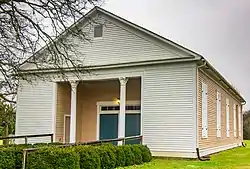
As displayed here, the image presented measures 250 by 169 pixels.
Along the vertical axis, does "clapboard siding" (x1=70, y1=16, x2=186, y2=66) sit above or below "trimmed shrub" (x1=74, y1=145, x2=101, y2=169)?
above

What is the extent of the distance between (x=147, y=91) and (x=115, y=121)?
4.03m

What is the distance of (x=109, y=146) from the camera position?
12.6 metres

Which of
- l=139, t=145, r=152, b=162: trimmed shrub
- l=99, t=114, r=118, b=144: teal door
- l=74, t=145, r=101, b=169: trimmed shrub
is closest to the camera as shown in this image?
l=74, t=145, r=101, b=169: trimmed shrub

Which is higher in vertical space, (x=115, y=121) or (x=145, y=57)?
(x=145, y=57)

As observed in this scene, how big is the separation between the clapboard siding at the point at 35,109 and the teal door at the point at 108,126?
2.87 m

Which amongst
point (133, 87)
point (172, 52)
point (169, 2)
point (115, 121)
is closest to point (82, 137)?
point (115, 121)

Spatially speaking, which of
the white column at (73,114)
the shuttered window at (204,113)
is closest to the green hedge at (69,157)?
the shuttered window at (204,113)

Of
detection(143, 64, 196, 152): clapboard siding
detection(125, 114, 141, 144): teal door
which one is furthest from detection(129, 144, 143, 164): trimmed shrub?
detection(125, 114, 141, 144): teal door

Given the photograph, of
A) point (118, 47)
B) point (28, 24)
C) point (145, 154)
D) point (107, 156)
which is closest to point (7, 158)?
point (107, 156)

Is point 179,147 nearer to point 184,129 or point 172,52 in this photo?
point 184,129

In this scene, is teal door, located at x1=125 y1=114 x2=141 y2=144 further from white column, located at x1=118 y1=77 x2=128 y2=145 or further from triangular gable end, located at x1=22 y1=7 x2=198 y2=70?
triangular gable end, located at x1=22 y1=7 x2=198 y2=70

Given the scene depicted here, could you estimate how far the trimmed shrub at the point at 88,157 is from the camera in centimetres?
1095

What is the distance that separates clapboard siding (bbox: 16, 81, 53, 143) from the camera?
18266 mm

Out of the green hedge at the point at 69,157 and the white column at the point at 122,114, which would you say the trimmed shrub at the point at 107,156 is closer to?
the green hedge at the point at 69,157
